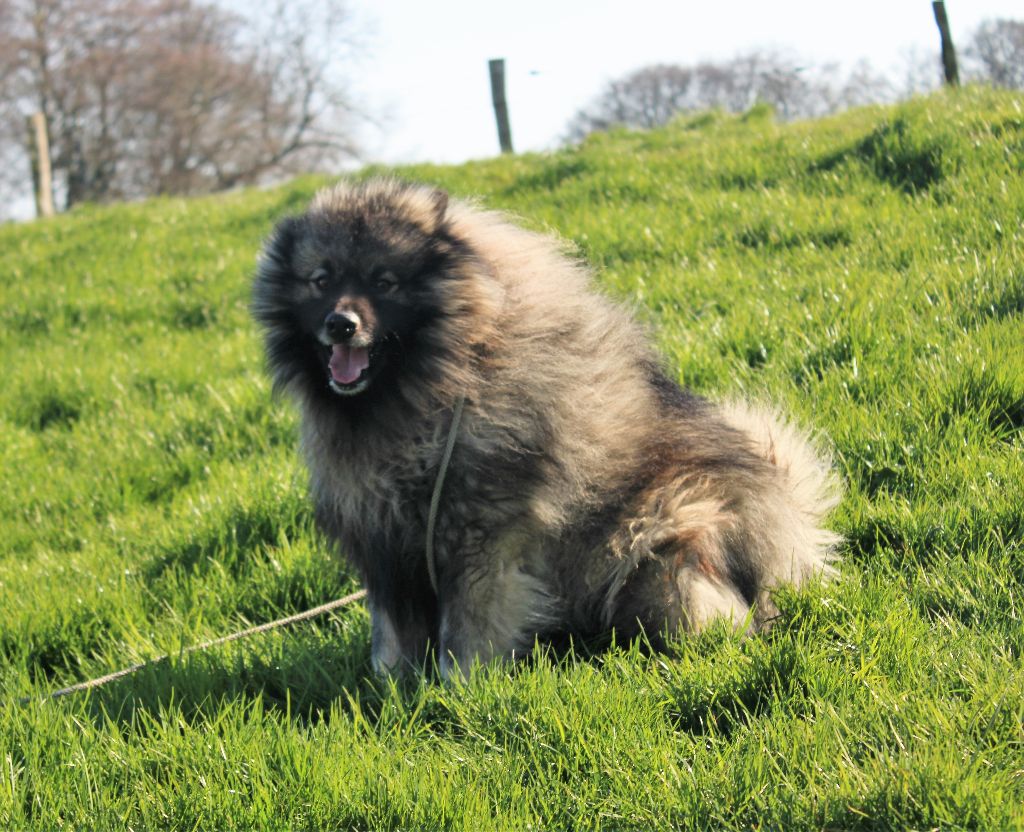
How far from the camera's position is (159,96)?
34.2 m

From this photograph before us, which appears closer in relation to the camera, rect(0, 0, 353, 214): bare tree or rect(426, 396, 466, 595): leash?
rect(426, 396, 466, 595): leash

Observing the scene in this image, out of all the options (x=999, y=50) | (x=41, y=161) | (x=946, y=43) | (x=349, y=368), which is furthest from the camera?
(x=41, y=161)

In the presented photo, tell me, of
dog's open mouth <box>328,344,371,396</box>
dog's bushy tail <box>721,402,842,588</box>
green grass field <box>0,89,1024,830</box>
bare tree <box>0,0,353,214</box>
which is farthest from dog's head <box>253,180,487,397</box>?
bare tree <box>0,0,353,214</box>

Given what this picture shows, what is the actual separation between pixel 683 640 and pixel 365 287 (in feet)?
5.33

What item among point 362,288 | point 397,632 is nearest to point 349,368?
point 362,288

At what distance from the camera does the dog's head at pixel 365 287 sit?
11.5 feet

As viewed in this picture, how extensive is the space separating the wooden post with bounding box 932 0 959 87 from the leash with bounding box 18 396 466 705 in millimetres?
9732

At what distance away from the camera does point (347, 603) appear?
13.6 feet

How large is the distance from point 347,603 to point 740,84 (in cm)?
4034

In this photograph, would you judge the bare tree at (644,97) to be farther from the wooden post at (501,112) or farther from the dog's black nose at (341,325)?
the dog's black nose at (341,325)

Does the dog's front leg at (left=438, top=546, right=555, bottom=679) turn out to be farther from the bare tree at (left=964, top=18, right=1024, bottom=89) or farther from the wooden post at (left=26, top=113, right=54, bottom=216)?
the wooden post at (left=26, top=113, right=54, bottom=216)

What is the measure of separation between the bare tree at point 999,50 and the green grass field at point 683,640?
689 cm

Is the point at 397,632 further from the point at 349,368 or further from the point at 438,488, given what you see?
the point at 349,368

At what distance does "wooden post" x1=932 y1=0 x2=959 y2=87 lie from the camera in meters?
11.0
